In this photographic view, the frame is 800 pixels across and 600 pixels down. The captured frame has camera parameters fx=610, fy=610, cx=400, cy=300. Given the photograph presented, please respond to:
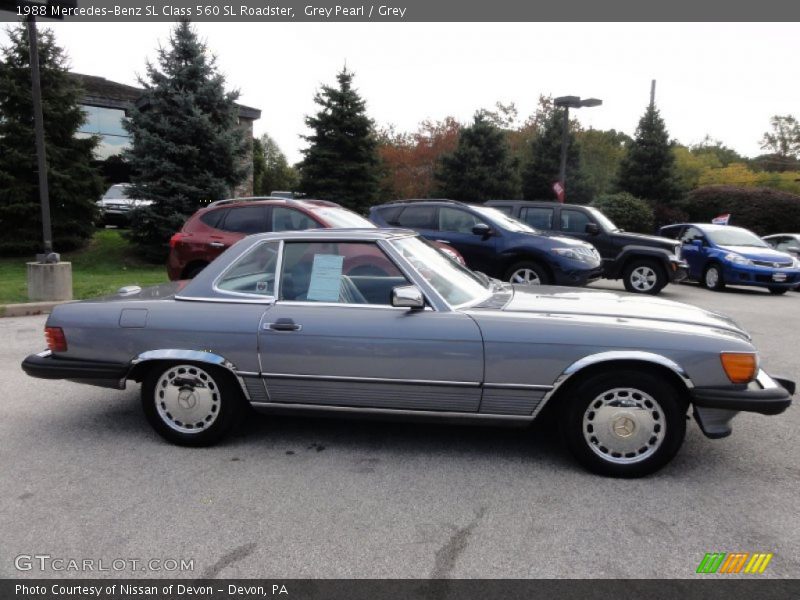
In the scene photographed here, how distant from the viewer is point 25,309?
9.48 meters

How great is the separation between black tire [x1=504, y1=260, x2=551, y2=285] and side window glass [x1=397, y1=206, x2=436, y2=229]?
163 centimetres

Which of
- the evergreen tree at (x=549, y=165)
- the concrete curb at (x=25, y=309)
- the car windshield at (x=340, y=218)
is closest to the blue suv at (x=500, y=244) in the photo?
the car windshield at (x=340, y=218)

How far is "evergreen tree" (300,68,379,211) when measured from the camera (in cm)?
2191

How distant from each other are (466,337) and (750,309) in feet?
29.6

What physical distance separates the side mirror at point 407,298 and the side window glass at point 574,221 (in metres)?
8.95

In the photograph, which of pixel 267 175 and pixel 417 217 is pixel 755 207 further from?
pixel 267 175

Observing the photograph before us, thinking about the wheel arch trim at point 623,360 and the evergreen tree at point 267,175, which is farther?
the evergreen tree at point 267,175

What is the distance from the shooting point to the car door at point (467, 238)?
9.84 m

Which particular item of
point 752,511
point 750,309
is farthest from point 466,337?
point 750,309

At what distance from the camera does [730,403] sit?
3.41 m

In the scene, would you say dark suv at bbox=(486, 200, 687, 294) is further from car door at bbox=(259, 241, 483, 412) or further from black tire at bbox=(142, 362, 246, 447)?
black tire at bbox=(142, 362, 246, 447)

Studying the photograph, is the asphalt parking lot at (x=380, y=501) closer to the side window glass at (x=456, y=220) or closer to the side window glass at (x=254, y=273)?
the side window glass at (x=254, y=273)

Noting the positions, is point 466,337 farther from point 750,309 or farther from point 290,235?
point 750,309

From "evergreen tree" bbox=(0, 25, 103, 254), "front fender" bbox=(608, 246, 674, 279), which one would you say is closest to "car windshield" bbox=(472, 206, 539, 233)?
"front fender" bbox=(608, 246, 674, 279)
